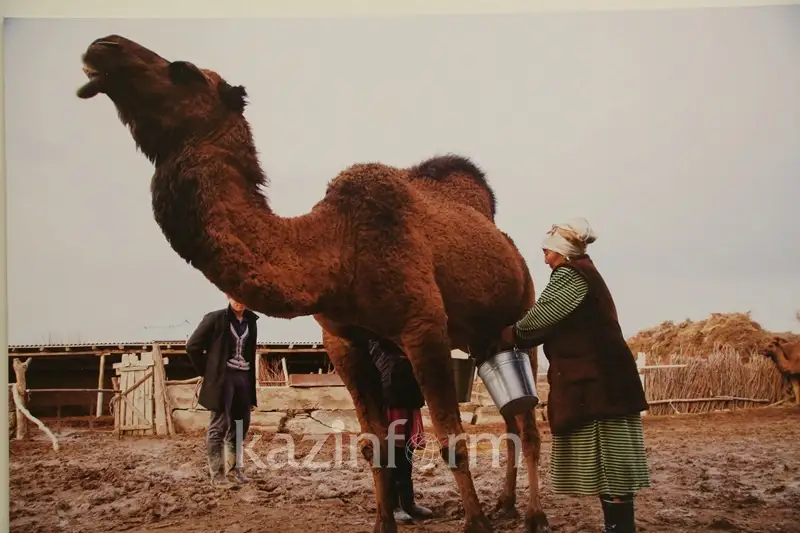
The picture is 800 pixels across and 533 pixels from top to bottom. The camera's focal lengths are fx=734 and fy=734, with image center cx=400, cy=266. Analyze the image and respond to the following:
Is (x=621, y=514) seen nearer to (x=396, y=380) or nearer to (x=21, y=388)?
(x=396, y=380)

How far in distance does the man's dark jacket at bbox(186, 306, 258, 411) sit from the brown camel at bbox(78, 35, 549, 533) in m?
0.60

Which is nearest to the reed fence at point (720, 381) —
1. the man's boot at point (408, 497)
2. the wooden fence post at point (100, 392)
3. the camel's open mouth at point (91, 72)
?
the man's boot at point (408, 497)

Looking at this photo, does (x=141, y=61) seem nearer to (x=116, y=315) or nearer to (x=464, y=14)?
(x=116, y=315)

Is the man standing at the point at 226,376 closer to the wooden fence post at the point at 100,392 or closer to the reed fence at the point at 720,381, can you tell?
the wooden fence post at the point at 100,392

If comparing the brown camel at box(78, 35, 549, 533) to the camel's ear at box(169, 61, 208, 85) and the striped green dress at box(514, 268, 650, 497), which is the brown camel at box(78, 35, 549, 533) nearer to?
the camel's ear at box(169, 61, 208, 85)

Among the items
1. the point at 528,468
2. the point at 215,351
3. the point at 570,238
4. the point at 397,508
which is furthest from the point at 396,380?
the point at 570,238

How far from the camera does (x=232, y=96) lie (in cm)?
322

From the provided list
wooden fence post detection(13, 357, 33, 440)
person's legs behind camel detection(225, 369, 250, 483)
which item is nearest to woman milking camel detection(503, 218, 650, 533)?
person's legs behind camel detection(225, 369, 250, 483)

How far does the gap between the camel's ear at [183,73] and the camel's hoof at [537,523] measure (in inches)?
107

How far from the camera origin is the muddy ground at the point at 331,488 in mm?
3916

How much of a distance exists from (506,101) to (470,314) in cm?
139

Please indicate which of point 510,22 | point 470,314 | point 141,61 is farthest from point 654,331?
point 141,61

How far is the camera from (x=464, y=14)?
170 inches

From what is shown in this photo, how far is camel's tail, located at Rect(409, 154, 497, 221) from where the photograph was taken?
4168 millimetres
